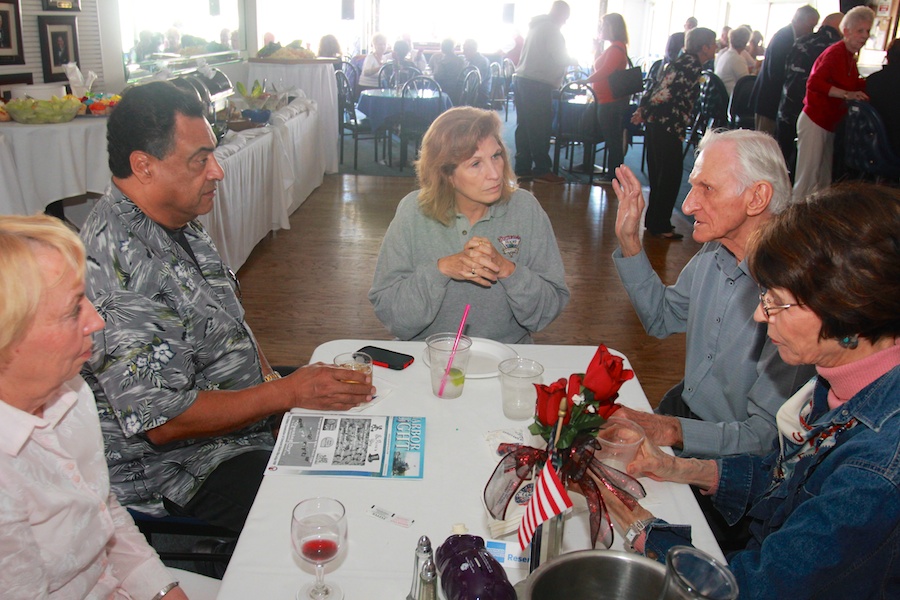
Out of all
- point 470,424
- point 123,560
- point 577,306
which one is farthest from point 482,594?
point 577,306

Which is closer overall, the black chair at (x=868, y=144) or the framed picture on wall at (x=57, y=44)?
the framed picture on wall at (x=57, y=44)

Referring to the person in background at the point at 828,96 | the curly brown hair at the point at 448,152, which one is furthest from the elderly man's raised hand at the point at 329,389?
the person in background at the point at 828,96

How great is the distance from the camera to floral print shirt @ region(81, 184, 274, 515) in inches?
58.0

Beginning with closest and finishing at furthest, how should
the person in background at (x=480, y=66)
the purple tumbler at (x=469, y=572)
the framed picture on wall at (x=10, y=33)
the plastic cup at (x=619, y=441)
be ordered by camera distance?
the purple tumbler at (x=469, y=572)
the plastic cup at (x=619, y=441)
the framed picture on wall at (x=10, y=33)
the person in background at (x=480, y=66)

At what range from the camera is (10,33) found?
448cm

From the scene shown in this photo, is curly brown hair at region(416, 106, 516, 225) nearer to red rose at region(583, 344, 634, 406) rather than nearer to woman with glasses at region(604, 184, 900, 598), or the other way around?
woman with glasses at region(604, 184, 900, 598)

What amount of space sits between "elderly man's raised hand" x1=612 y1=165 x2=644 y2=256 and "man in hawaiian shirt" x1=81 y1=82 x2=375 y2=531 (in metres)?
0.85

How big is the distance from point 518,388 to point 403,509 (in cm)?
40

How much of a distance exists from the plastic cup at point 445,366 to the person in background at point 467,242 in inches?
16.9

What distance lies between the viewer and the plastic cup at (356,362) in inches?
62.6

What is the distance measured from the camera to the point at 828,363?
1.19 m

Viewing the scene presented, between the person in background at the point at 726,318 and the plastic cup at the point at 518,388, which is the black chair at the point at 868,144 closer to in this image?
the person in background at the point at 726,318

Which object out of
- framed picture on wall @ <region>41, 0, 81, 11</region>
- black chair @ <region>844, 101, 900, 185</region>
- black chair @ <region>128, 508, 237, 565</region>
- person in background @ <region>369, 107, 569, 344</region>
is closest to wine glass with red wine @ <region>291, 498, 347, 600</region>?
black chair @ <region>128, 508, 237, 565</region>

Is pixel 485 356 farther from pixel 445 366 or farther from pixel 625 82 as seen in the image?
pixel 625 82
